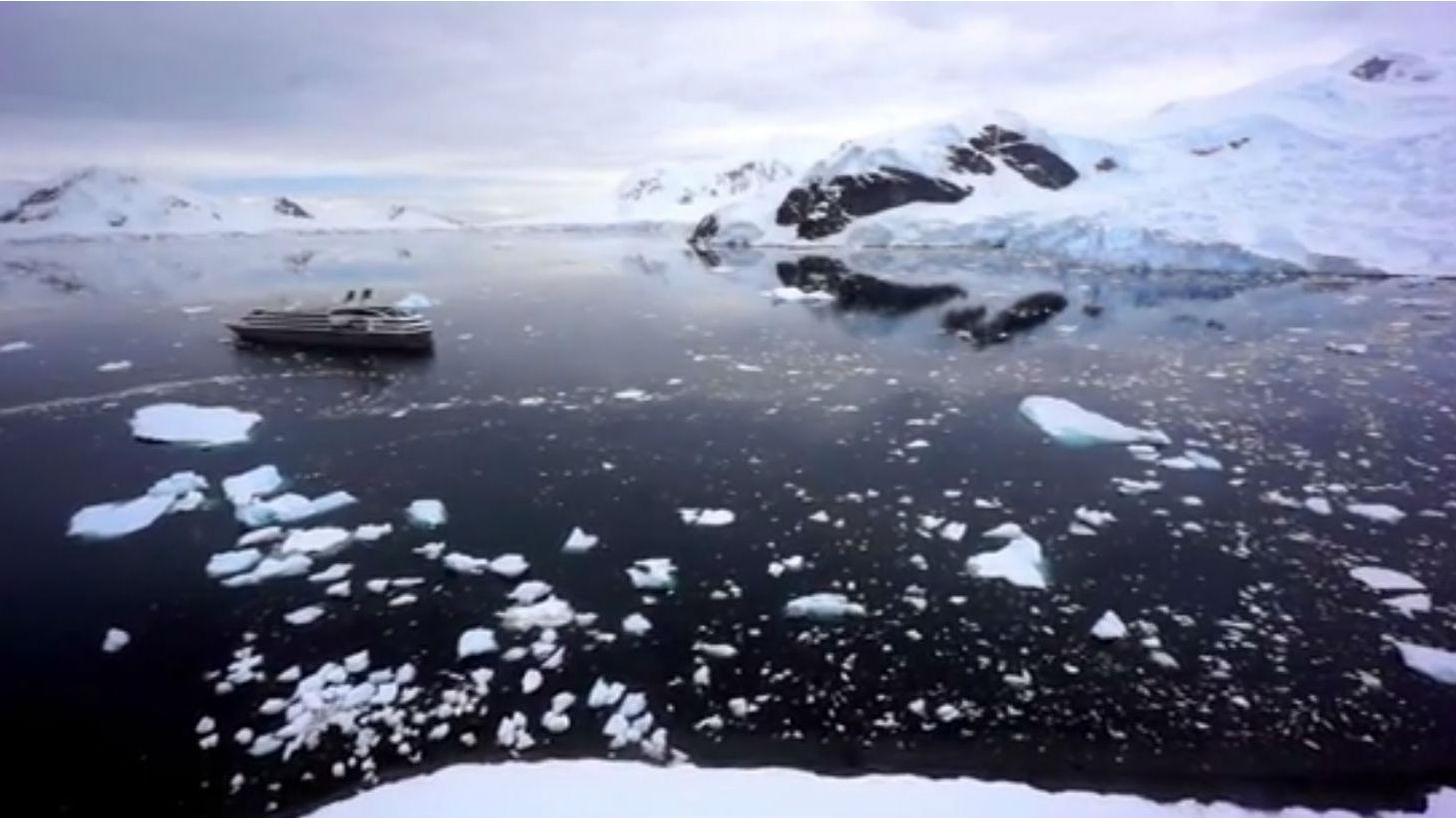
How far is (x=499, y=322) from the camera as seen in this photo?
96.2 feet

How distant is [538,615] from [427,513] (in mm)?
3362

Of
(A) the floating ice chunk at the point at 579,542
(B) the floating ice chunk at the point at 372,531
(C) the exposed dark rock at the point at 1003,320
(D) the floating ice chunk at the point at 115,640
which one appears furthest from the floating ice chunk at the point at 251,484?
(C) the exposed dark rock at the point at 1003,320

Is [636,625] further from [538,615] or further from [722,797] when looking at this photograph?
[722,797]

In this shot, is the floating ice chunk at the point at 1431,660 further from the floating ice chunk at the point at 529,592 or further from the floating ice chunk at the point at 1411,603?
the floating ice chunk at the point at 529,592

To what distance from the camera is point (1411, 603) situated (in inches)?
343

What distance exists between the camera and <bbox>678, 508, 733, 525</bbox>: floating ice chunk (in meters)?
11.0

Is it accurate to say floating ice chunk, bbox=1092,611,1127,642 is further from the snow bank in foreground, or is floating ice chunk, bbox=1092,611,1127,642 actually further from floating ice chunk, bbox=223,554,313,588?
floating ice chunk, bbox=223,554,313,588

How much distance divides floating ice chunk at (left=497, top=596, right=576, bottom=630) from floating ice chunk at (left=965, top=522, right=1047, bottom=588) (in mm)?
4839

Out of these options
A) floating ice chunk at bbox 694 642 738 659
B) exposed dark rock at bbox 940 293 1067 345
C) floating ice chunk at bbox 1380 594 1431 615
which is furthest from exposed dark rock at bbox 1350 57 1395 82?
floating ice chunk at bbox 694 642 738 659

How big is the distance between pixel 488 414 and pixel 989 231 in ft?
190

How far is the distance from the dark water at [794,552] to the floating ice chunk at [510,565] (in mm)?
193

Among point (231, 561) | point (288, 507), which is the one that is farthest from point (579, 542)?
point (288, 507)

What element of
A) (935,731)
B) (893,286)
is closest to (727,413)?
(935,731)

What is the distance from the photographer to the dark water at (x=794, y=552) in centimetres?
670
